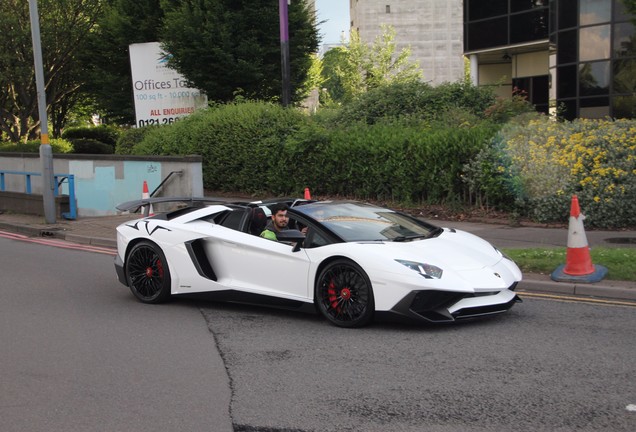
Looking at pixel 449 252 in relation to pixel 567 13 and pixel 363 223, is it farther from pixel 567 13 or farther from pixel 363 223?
pixel 567 13

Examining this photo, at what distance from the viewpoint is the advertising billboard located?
2836 centimetres

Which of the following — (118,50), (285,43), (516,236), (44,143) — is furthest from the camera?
(118,50)

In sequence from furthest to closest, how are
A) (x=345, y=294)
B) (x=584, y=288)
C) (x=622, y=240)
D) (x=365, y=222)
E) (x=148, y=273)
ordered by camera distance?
(x=622, y=240)
(x=148, y=273)
(x=584, y=288)
(x=365, y=222)
(x=345, y=294)

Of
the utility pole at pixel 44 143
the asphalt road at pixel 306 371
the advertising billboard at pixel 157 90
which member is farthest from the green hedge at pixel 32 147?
the asphalt road at pixel 306 371

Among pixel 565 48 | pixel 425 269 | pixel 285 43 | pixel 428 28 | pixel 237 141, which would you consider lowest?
pixel 425 269

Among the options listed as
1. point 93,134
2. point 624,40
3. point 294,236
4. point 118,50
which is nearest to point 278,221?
point 294,236

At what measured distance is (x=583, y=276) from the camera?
351 inches

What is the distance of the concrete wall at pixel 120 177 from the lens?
18438 mm

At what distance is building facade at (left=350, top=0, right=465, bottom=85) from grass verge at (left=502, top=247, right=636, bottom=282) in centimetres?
6745

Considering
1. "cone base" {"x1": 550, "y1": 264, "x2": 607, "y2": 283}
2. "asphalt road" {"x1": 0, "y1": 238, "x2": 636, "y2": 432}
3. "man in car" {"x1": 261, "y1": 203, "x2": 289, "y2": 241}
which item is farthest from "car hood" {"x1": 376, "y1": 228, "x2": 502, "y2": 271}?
"cone base" {"x1": 550, "y1": 264, "x2": 607, "y2": 283}

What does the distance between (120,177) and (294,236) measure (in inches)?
526

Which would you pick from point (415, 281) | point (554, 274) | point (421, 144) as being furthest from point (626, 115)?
point (415, 281)

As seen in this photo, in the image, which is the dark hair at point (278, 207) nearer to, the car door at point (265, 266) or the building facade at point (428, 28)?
the car door at point (265, 266)

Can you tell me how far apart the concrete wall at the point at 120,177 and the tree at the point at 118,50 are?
36.4 feet
